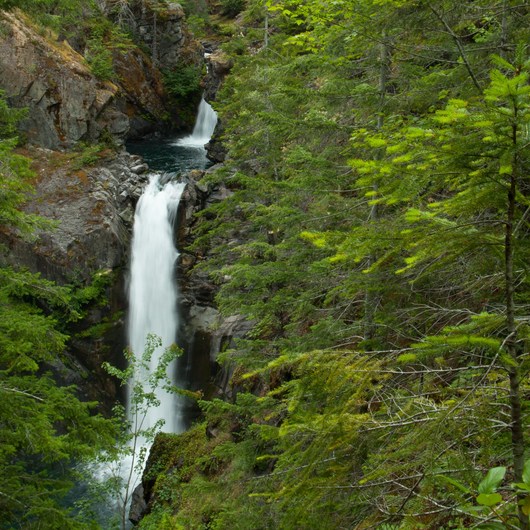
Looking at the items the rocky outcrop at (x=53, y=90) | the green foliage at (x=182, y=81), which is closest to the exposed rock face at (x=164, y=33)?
the green foliage at (x=182, y=81)

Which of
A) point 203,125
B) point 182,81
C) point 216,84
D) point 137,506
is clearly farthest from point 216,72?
point 137,506

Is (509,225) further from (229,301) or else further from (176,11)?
(176,11)

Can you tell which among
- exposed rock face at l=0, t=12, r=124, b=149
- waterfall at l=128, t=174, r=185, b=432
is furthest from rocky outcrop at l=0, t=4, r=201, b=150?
waterfall at l=128, t=174, r=185, b=432

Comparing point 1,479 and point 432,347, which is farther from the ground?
point 432,347

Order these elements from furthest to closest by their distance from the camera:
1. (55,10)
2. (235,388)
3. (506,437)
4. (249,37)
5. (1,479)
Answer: (55,10) → (249,37) → (235,388) → (1,479) → (506,437)

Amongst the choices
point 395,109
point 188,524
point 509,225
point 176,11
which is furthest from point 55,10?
point 509,225

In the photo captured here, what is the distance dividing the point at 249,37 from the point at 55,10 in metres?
12.3

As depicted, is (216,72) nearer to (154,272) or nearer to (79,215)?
(79,215)

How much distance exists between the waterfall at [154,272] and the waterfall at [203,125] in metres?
11.0

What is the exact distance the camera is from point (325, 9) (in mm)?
7047

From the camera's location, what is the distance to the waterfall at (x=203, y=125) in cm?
2845

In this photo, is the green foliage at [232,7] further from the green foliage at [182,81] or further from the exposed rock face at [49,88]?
the exposed rock face at [49,88]

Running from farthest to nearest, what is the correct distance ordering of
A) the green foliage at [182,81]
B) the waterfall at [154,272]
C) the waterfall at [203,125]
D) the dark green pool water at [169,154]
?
1. the waterfall at [203,125]
2. the green foliage at [182,81]
3. the dark green pool water at [169,154]
4. the waterfall at [154,272]

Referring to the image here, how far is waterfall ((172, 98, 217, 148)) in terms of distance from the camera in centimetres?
2845
